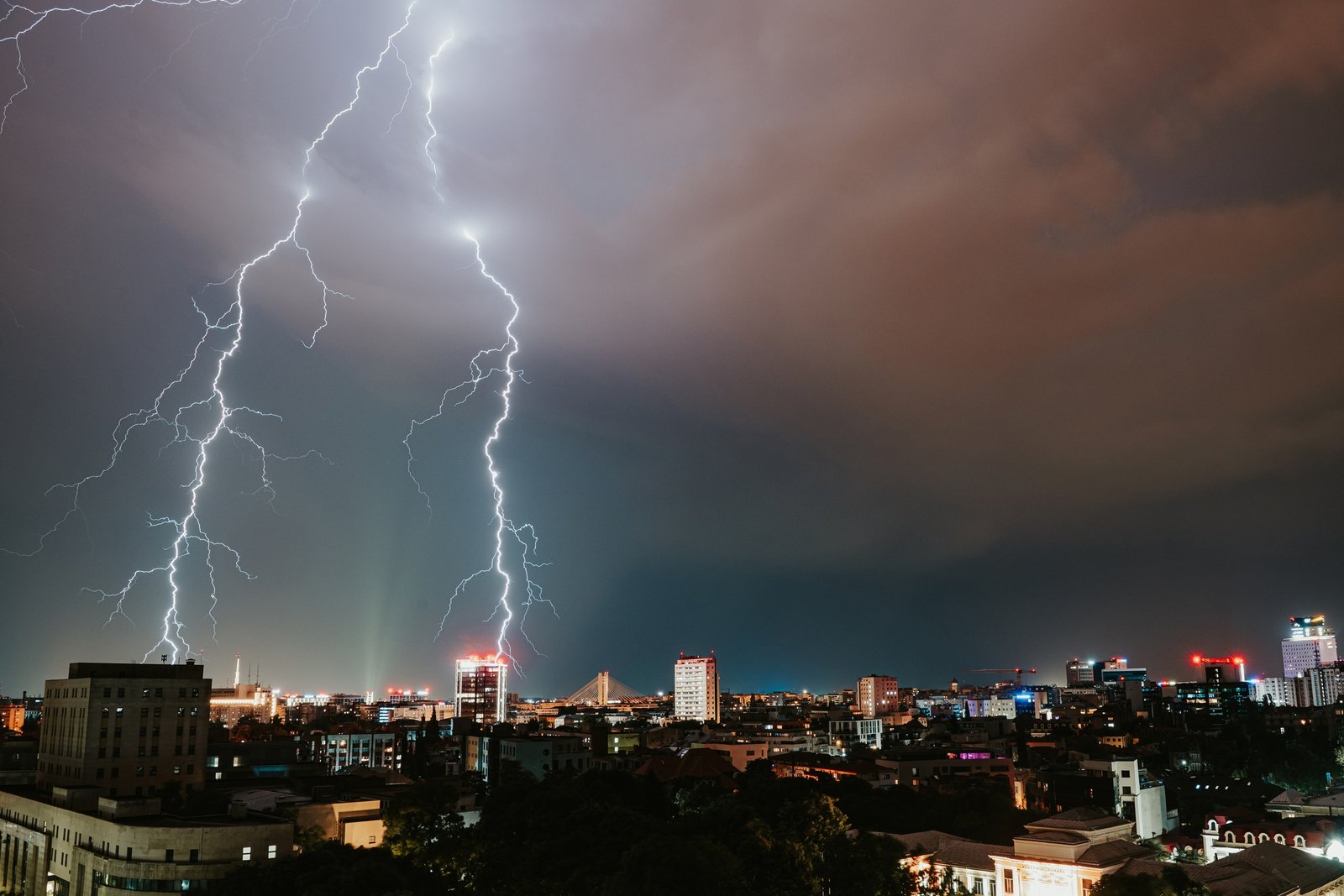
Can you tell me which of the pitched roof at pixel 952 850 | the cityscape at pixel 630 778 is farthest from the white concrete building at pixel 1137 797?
the pitched roof at pixel 952 850

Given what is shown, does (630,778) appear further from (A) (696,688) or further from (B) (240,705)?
(A) (696,688)

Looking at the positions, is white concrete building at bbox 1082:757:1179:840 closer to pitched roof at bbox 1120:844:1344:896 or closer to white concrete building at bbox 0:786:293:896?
pitched roof at bbox 1120:844:1344:896

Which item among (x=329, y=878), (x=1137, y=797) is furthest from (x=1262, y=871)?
(x=329, y=878)

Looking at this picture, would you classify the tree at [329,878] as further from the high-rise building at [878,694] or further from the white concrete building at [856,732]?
the high-rise building at [878,694]

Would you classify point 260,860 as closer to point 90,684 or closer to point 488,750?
point 90,684

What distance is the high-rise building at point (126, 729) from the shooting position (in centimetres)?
4184

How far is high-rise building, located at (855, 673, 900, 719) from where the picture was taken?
525ft

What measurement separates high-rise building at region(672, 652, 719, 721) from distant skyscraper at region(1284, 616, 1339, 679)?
100058 millimetres

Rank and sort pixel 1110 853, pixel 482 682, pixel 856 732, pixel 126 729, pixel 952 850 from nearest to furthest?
pixel 1110 853
pixel 952 850
pixel 126 729
pixel 856 732
pixel 482 682

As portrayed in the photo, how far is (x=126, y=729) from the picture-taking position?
141 feet

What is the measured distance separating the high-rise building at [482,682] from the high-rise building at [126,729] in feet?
335

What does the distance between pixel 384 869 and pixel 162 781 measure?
25.8 metres

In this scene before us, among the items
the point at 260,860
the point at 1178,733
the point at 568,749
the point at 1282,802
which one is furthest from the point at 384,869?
the point at 1178,733

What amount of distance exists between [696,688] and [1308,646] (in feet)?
358
